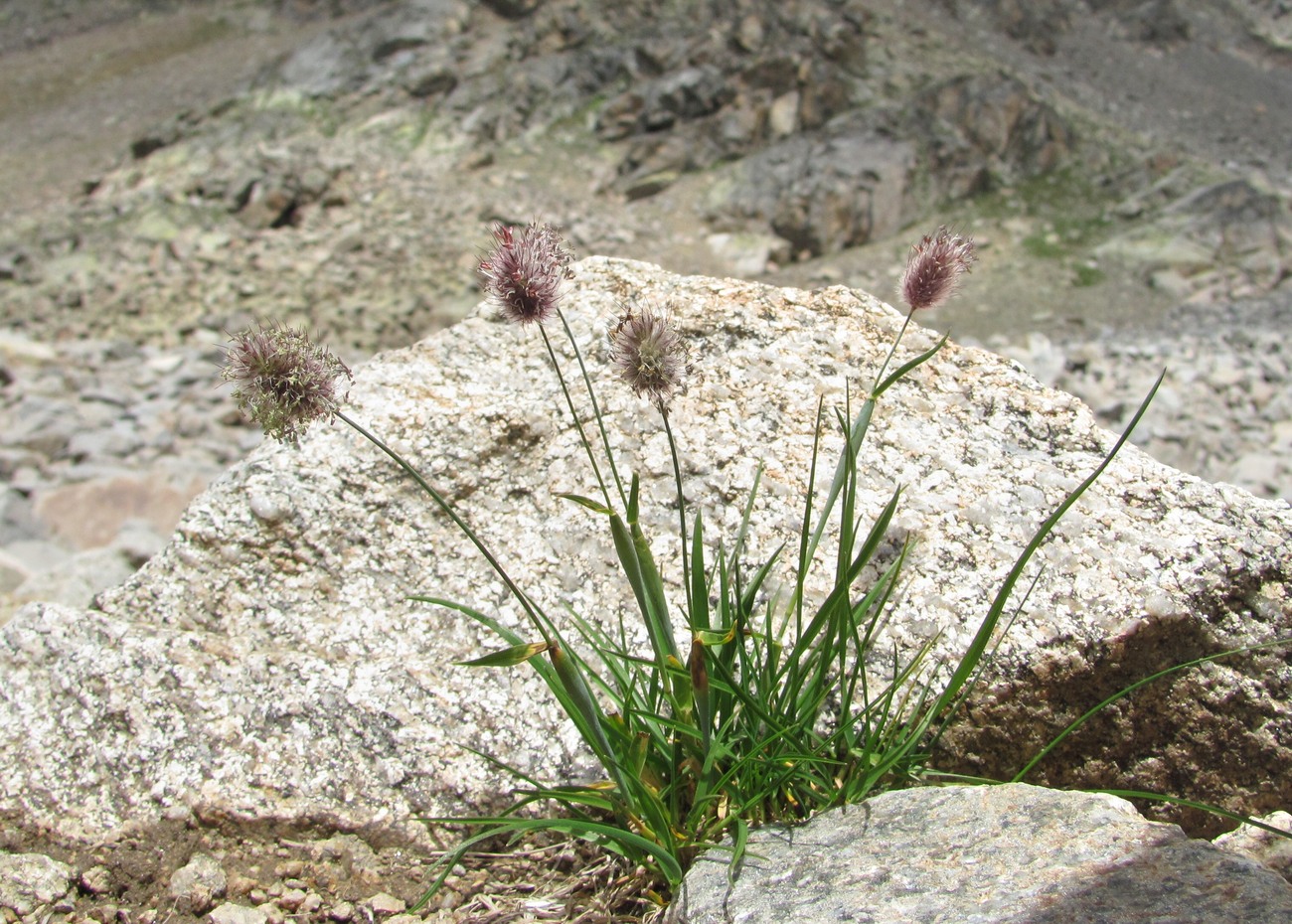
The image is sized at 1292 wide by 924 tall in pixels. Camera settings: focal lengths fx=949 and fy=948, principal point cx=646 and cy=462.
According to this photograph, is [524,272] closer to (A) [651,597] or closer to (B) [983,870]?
(A) [651,597]

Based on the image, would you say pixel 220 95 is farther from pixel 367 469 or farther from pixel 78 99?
pixel 367 469

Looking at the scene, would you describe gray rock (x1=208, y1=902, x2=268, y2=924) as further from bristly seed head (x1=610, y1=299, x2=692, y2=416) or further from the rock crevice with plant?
bristly seed head (x1=610, y1=299, x2=692, y2=416)

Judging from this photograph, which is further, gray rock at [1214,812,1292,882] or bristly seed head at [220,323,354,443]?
gray rock at [1214,812,1292,882]

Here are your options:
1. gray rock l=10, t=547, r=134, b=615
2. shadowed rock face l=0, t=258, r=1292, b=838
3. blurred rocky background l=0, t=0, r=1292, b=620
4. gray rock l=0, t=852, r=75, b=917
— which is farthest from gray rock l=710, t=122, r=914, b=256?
gray rock l=0, t=852, r=75, b=917

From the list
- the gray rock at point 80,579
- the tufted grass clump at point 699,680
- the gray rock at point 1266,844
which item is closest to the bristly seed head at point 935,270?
the tufted grass clump at point 699,680

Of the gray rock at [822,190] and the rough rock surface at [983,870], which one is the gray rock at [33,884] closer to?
the rough rock surface at [983,870]

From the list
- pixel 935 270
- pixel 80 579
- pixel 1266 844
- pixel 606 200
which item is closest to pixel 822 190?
pixel 606 200

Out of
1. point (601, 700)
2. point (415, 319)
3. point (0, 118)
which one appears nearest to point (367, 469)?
point (601, 700)
